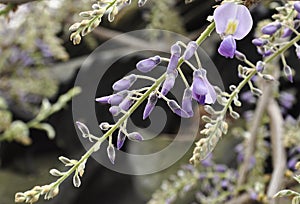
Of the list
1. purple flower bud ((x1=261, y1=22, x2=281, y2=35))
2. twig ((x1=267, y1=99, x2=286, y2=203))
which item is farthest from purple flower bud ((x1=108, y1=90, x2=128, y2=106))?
twig ((x1=267, y1=99, x2=286, y2=203))

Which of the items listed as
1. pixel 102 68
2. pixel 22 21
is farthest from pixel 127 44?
pixel 22 21

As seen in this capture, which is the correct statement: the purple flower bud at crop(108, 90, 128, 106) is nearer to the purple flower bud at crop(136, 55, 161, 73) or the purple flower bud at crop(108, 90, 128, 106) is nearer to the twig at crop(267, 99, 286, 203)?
the purple flower bud at crop(136, 55, 161, 73)

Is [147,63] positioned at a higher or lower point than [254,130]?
higher

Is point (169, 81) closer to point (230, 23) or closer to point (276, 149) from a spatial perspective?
A: point (230, 23)

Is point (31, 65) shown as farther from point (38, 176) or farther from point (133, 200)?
point (133, 200)

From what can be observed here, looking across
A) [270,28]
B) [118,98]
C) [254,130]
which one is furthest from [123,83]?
[254,130]
